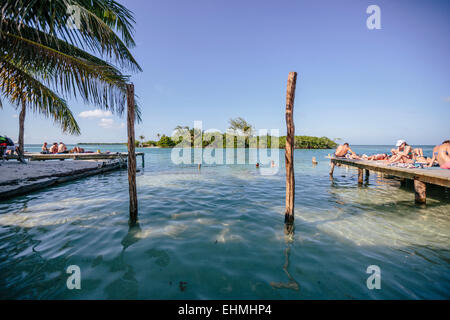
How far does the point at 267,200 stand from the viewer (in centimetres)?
802

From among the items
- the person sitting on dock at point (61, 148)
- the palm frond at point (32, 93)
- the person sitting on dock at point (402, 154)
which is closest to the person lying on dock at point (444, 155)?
the person sitting on dock at point (402, 154)

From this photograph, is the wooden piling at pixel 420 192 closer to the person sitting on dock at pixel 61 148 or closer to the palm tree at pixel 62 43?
the palm tree at pixel 62 43

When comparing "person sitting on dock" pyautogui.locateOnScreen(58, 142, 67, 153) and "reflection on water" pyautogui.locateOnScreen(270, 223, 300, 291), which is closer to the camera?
"reflection on water" pyautogui.locateOnScreen(270, 223, 300, 291)

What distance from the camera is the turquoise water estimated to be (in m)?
2.90

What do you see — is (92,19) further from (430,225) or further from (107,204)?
(430,225)

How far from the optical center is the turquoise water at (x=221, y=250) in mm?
2896

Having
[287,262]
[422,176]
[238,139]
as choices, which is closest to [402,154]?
[422,176]

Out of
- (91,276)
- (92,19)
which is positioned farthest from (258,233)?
(92,19)

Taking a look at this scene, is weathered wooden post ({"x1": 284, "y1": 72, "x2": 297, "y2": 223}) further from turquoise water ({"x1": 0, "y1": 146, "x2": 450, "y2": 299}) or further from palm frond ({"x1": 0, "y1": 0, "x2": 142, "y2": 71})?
palm frond ({"x1": 0, "y1": 0, "x2": 142, "y2": 71})

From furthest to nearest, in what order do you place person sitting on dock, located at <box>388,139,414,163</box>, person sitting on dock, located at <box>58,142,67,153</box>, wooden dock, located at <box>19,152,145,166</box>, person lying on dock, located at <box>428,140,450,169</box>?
1. person sitting on dock, located at <box>58,142,67,153</box>
2. wooden dock, located at <box>19,152,145,166</box>
3. person sitting on dock, located at <box>388,139,414,163</box>
4. person lying on dock, located at <box>428,140,450,169</box>

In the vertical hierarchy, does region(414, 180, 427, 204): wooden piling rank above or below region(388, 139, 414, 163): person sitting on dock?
below

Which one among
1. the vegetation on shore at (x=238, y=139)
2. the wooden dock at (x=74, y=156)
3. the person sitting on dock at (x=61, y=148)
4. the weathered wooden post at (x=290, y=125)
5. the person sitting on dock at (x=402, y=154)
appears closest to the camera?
the weathered wooden post at (x=290, y=125)

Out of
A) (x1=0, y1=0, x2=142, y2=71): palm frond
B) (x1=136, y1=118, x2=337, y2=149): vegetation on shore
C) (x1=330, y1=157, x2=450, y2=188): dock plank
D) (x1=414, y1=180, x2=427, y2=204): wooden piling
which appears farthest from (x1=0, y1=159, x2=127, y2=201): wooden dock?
(x1=136, y1=118, x2=337, y2=149): vegetation on shore
